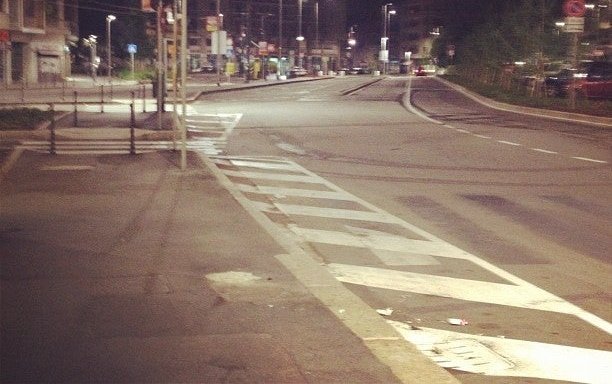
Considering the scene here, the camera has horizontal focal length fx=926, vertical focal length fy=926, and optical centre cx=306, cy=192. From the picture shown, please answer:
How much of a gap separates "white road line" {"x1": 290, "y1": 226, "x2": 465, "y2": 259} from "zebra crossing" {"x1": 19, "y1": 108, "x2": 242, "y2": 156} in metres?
9.11

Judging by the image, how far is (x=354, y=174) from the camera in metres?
17.6

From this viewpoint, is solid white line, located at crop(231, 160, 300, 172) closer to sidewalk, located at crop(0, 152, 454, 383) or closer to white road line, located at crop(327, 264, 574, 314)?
sidewalk, located at crop(0, 152, 454, 383)

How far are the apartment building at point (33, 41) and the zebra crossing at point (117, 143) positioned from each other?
34955 mm

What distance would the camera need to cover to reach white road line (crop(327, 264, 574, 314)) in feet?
26.8

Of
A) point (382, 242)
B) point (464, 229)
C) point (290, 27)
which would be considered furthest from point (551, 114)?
point (290, 27)

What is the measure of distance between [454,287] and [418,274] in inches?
23.5

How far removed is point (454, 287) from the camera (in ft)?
28.5

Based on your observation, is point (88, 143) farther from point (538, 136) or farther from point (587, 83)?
point (587, 83)

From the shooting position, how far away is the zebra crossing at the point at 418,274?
645 centimetres

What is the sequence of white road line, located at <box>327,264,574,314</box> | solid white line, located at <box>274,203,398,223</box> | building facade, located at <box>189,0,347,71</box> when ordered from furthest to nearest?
building facade, located at <box>189,0,347,71</box>
solid white line, located at <box>274,203,398,223</box>
white road line, located at <box>327,264,574,314</box>

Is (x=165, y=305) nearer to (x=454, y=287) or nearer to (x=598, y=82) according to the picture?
(x=454, y=287)

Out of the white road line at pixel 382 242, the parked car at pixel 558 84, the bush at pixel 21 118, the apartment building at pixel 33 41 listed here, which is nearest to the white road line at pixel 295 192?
the white road line at pixel 382 242

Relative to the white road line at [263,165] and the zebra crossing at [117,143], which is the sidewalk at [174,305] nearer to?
the white road line at [263,165]

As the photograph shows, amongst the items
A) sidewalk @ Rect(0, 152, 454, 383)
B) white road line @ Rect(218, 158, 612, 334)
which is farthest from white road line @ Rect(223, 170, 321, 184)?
sidewalk @ Rect(0, 152, 454, 383)
